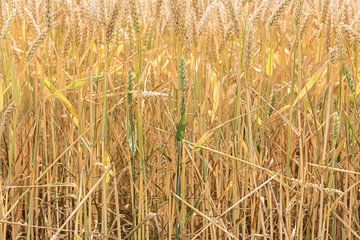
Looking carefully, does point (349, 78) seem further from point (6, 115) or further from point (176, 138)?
point (6, 115)

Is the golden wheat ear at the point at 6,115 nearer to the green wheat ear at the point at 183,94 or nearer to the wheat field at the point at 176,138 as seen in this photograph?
the wheat field at the point at 176,138

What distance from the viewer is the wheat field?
1.31 meters

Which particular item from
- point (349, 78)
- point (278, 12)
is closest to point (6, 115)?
point (278, 12)

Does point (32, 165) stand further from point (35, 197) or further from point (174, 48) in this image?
point (174, 48)

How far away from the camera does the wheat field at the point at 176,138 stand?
4.31ft

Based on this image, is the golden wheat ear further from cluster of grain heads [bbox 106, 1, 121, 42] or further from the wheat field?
cluster of grain heads [bbox 106, 1, 121, 42]

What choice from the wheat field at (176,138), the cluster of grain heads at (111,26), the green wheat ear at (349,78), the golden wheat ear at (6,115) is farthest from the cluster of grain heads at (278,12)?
the golden wheat ear at (6,115)

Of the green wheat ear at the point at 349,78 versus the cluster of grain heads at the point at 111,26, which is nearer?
the cluster of grain heads at the point at 111,26

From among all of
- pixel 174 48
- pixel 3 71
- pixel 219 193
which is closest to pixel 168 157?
pixel 219 193

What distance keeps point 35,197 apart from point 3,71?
0.33 metres

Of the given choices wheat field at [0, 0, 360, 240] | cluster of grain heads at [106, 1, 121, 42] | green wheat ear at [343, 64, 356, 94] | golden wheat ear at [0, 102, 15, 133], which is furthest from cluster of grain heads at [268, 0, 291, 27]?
golden wheat ear at [0, 102, 15, 133]

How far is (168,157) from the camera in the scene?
4.62 ft

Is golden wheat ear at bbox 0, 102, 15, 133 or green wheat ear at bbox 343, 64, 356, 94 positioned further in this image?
green wheat ear at bbox 343, 64, 356, 94

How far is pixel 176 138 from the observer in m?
1.36
